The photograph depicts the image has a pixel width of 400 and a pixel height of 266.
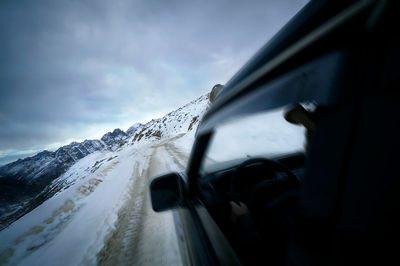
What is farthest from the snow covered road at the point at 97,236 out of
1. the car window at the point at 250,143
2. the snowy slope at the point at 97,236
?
the car window at the point at 250,143

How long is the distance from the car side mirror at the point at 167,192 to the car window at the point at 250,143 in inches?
11.5

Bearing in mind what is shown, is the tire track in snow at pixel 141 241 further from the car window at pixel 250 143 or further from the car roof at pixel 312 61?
the car roof at pixel 312 61

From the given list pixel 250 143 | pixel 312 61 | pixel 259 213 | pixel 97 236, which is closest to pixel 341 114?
pixel 312 61

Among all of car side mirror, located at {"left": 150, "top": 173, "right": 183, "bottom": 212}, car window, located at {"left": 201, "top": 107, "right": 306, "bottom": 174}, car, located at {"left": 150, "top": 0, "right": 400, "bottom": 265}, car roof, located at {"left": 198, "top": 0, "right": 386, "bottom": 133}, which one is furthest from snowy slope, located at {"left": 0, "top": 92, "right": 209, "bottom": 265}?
car, located at {"left": 150, "top": 0, "right": 400, "bottom": 265}

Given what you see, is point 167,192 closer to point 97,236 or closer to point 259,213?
point 259,213

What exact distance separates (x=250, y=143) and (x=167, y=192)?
3.39 feet

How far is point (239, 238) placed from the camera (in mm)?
1071

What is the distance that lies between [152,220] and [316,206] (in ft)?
10.9

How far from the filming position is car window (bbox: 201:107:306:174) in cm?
150

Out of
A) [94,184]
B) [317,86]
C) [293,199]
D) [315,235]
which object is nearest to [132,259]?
[293,199]

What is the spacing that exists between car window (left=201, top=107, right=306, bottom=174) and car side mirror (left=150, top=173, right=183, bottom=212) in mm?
293

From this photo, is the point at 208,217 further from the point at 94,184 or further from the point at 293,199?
the point at 94,184

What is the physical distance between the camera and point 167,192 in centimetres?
171

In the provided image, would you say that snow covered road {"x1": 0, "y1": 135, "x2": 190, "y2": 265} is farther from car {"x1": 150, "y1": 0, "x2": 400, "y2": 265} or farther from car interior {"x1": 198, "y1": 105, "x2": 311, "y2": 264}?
car {"x1": 150, "y1": 0, "x2": 400, "y2": 265}
